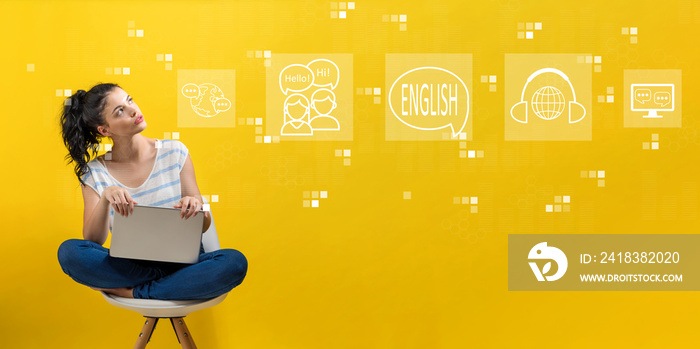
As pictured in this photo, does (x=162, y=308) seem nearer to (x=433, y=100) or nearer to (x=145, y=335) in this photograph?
(x=145, y=335)

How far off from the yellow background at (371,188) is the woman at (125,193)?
23 centimetres

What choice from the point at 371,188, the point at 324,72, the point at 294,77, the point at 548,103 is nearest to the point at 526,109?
the point at 548,103

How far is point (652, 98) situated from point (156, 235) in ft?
6.99

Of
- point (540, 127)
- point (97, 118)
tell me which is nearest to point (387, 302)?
point (540, 127)

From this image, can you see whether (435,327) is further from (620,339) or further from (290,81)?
(290,81)

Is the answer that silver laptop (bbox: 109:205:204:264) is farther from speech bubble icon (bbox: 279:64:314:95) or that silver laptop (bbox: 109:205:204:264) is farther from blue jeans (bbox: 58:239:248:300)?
speech bubble icon (bbox: 279:64:314:95)

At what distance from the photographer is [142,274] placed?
1.88 metres

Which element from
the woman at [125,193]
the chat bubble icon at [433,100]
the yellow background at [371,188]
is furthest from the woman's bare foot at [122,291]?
the chat bubble icon at [433,100]

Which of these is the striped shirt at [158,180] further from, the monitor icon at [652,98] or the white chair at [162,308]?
the monitor icon at [652,98]

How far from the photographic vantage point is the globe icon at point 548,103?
Result: 7.90 ft

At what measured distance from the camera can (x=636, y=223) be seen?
7.90 feet

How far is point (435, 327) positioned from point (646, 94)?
138 cm

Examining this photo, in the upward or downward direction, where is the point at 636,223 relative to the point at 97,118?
downward

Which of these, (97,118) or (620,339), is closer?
(97,118)
